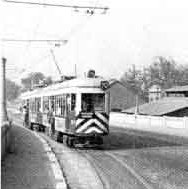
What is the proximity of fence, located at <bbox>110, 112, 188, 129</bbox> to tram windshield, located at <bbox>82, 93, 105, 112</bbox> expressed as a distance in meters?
19.8

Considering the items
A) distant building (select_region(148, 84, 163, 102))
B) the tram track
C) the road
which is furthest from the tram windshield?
distant building (select_region(148, 84, 163, 102))

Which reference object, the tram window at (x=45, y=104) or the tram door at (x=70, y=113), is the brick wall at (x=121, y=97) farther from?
the tram door at (x=70, y=113)

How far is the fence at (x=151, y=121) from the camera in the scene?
127 ft

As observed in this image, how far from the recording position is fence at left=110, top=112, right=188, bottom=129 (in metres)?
38.6

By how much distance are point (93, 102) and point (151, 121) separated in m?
27.6

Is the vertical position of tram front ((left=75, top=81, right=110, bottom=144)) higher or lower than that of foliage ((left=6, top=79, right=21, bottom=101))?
lower

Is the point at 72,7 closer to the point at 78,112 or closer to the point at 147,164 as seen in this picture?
the point at 78,112

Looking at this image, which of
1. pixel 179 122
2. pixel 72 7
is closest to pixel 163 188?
pixel 72 7

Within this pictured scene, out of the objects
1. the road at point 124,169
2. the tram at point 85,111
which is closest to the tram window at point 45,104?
the tram at point 85,111

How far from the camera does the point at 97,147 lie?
20031mm

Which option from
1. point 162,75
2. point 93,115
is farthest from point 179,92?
point 93,115

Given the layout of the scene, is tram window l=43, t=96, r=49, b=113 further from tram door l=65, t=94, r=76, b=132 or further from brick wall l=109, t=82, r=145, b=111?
brick wall l=109, t=82, r=145, b=111

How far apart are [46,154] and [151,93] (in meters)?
89.1

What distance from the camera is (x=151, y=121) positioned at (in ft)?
151
